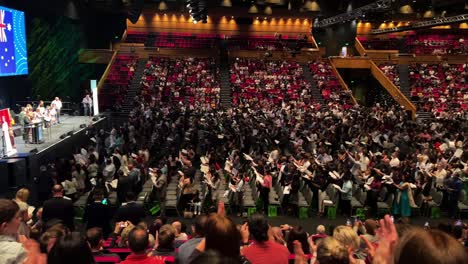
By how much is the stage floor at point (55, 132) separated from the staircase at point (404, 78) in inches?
806

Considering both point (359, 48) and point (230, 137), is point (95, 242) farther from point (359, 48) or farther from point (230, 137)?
point (359, 48)

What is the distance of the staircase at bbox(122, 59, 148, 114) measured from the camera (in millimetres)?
26188

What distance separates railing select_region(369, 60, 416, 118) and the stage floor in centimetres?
1868

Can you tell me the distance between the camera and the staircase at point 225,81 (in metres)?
27.6

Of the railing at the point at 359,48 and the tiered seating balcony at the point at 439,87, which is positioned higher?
the railing at the point at 359,48

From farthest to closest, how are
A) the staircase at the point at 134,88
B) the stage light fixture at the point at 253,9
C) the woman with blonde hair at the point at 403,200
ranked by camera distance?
the stage light fixture at the point at 253,9, the staircase at the point at 134,88, the woman with blonde hair at the point at 403,200

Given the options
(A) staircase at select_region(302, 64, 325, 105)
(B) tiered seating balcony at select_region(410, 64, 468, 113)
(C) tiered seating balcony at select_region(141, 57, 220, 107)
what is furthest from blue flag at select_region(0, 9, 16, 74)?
(B) tiered seating balcony at select_region(410, 64, 468, 113)

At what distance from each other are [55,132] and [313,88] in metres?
18.2

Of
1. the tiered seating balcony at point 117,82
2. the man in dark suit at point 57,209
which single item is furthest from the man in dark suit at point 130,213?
the tiered seating balcony at point 117,82

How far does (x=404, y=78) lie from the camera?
30.6 metres

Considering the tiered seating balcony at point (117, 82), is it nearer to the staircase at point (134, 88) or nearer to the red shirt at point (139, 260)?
the staircase at point (134, 88)

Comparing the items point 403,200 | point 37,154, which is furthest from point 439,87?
point 37,154

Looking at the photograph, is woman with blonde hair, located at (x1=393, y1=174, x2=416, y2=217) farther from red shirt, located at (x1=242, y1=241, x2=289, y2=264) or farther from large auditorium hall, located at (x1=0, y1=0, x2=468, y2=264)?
red shirt, located at (x1=242, y1=241, x2=289, y2=264)

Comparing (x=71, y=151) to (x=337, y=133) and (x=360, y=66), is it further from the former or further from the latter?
(x=360, y=66)
